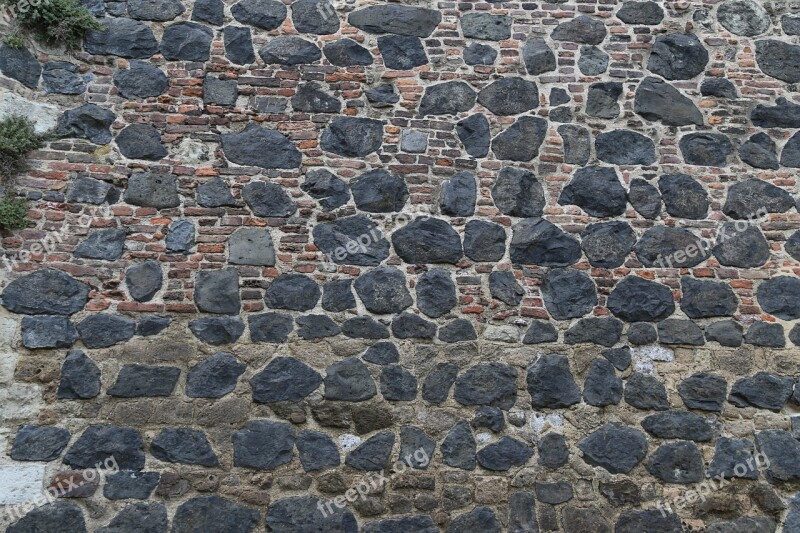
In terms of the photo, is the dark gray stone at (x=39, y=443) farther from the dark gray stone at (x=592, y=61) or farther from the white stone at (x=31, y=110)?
the dark gray stone at (x=592, y=61)

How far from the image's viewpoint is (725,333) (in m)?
5.31

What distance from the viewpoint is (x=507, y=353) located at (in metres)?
5.20

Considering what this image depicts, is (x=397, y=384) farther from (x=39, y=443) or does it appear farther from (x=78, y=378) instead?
(x=39, y=443)

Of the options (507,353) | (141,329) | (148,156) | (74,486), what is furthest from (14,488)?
(507,353)

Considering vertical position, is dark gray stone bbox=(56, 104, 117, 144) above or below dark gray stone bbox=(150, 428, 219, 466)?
above

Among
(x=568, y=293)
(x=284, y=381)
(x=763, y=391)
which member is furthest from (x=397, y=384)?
(x=763, y=391)

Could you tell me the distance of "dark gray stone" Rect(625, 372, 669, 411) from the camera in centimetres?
514

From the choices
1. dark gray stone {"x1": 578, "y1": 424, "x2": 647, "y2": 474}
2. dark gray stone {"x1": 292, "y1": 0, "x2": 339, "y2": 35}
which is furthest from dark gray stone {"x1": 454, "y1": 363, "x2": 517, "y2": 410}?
dark gray stone {"x1": 292, "y1": 0, "x2": 339, "y2": 35}

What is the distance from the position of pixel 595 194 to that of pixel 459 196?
98cm

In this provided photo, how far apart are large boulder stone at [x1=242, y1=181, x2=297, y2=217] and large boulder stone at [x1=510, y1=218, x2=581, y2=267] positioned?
1.58 meters

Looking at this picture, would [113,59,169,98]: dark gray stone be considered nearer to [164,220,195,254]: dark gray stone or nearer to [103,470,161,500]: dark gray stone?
[164,220,195,254]: dark gray stone

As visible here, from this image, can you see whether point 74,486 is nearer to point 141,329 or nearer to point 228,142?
point 141,329

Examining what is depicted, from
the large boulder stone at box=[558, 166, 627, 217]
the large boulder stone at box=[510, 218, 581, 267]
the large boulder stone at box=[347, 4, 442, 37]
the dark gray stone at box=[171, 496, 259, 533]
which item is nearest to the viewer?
the dark gray stone at box=[171, 496, 259, 533]

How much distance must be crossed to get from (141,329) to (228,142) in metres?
1.44
